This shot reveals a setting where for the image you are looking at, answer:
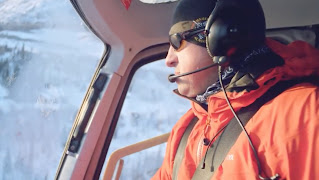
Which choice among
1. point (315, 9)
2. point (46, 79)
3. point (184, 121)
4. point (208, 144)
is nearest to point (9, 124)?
point (46, 79)

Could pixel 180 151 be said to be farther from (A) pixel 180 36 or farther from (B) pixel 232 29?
(B) pixel 232 29

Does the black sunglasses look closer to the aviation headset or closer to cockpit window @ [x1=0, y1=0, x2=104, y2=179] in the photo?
the aviation headset

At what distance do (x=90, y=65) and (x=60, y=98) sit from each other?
0.37 metres

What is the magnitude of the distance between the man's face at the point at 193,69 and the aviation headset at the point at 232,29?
19cm

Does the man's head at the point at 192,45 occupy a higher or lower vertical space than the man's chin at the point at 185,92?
higher

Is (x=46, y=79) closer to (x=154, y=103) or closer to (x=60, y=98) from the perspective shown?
(x=60, y=98)

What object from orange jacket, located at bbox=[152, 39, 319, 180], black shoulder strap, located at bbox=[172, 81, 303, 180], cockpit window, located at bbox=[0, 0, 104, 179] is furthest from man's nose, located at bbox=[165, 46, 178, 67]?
cockpit window, located at bbox=[0, 0, 104, 179]

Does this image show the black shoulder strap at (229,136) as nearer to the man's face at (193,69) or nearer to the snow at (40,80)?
the man's face at (193,69)

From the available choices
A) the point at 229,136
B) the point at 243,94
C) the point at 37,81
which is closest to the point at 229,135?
the point at 229,136

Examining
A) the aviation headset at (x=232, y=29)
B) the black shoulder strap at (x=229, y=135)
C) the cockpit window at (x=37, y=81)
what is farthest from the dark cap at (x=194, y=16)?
the cockpit window at (x=37, y=81)

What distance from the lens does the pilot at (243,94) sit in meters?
1.13

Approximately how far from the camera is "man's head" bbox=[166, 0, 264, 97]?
153cm

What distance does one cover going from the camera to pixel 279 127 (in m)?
1.15

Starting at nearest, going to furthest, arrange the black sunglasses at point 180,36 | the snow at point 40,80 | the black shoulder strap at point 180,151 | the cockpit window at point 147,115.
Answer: the black sunglasses at point 180,36
the black shoulder strap at point 180,151
the snow at point 40,80
the cockpit window at point 147,115
